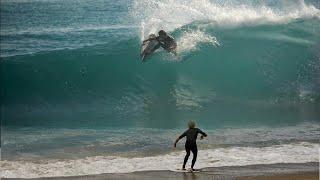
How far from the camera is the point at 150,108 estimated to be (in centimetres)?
1553

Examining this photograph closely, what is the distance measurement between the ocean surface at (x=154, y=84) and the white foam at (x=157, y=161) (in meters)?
0.02

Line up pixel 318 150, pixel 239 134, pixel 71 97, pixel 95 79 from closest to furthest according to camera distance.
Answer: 1. pixel 318 150
2. pixel 239 134
3. pixel 71 97
4. pixel 95 79

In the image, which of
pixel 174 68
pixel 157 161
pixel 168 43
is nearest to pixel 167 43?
pixel 168 43

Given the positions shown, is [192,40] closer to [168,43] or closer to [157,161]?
[168,43]

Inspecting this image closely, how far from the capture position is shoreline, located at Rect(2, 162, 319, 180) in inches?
294

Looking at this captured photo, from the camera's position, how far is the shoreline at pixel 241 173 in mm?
7469

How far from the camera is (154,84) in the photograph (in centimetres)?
1780

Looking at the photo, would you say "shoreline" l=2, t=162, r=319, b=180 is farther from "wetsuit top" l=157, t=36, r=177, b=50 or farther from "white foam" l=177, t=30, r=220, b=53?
"white foam" l=177, t=30, r=220, b=53

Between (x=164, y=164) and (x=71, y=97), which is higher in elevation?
(x=71, y=97)

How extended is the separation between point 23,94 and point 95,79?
7.94 feet

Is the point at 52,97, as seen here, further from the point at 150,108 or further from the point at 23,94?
the point at 150,108

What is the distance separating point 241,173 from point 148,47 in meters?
11.6

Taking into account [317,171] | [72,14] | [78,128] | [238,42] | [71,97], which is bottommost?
[317,171]

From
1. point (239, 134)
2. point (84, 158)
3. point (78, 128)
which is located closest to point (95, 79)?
point (78, 128)
